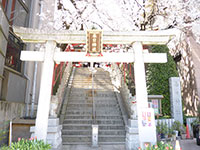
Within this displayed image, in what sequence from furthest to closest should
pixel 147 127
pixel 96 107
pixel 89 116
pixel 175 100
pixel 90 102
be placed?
pixel 90 102 → pixel 175 100 → pixel 96 107 → pixel 89 116 → pixel 147 127

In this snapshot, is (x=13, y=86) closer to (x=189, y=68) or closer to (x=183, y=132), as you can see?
(x=183, y=132)

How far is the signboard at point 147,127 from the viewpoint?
16.4 feet

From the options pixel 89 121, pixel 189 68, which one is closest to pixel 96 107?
pixel 89 121

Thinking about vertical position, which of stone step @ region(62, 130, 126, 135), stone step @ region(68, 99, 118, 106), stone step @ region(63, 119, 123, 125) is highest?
stone step @ region(68, 99, 118, 106)

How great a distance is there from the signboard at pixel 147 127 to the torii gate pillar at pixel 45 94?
3.21m

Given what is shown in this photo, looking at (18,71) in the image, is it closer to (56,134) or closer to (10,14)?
(10,14)

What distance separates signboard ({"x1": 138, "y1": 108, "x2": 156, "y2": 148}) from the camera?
4.99 m

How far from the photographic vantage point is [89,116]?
880cm

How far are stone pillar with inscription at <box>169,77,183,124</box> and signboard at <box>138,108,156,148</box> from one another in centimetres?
542

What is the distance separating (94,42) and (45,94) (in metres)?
2.59

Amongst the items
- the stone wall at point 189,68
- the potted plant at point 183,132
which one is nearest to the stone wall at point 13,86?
the potted plant at point 183,132

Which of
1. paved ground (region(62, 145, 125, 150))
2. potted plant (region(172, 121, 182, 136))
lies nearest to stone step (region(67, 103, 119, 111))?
paved ground (region(62, 145, 125, 150))

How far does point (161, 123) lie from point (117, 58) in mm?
4995

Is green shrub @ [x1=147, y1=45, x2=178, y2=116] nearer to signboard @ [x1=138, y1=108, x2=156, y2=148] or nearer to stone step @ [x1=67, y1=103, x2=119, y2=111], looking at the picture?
stone step @ [x1=67, y1=103, x2=119, y2=111]
